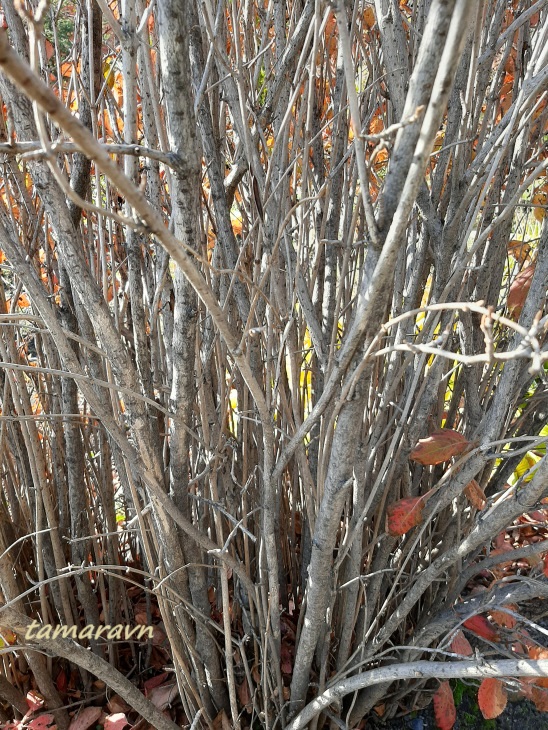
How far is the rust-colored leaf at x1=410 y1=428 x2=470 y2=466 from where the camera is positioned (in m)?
1.02

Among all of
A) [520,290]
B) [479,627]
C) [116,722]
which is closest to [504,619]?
[479,627]

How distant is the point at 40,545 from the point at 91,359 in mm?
446

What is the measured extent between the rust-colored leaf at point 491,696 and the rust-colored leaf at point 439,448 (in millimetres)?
461

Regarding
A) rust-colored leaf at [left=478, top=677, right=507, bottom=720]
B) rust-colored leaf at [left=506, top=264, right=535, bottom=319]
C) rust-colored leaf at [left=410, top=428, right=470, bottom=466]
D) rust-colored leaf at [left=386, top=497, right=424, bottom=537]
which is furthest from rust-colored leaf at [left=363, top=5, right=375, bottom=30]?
rust-colored leaf at [left=478, top=677, right=507, bottom=720]

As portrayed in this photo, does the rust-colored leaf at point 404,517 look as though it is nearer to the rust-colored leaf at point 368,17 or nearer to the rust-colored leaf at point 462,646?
the rust-colored leaf at point 462,646

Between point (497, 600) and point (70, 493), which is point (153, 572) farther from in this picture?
point (497, 600)

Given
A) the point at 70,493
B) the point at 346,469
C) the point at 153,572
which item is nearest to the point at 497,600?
the point at 346,469

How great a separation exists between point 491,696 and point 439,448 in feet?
1.68

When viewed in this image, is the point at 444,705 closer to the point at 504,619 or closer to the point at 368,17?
the point at 504,619

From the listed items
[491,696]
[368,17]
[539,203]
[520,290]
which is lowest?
[491,696]

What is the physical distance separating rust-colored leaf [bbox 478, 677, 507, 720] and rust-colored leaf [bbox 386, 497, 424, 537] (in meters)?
0.35

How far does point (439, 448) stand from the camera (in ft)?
3.36

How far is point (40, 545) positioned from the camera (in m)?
1.27

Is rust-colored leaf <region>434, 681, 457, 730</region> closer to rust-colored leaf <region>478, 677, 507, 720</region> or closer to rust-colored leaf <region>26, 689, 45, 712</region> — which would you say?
rust-colored leaf <region>478, 677, 507, 720</region>
